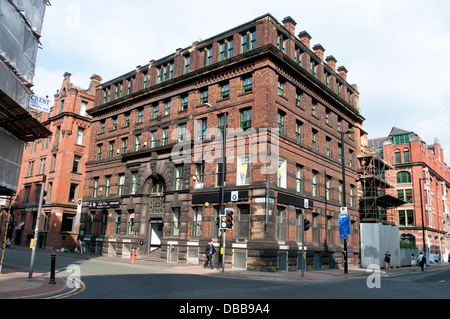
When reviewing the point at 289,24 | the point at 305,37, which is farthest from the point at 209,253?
the point at 305,37

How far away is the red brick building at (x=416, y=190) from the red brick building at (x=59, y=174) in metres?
44.5

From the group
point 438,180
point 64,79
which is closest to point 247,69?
point 64,79

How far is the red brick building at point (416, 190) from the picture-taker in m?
59.3

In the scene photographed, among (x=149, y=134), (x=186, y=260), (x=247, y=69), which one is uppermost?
(x=247, y=69)

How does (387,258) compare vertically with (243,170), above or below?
below

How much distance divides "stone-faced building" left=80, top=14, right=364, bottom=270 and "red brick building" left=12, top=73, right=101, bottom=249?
685cm

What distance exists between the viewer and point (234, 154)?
26625 millimetres

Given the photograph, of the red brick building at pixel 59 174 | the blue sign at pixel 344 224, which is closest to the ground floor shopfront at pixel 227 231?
the blue sign at pixel 344 224

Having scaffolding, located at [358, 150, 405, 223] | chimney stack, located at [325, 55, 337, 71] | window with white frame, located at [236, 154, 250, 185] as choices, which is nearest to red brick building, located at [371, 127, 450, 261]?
scaffolding, located at [358, 150, 405, 223]

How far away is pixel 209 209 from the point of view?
89.5 ft

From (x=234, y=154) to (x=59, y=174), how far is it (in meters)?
27.5

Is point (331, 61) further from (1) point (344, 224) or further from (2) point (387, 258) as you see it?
(2) point (387, 258)
